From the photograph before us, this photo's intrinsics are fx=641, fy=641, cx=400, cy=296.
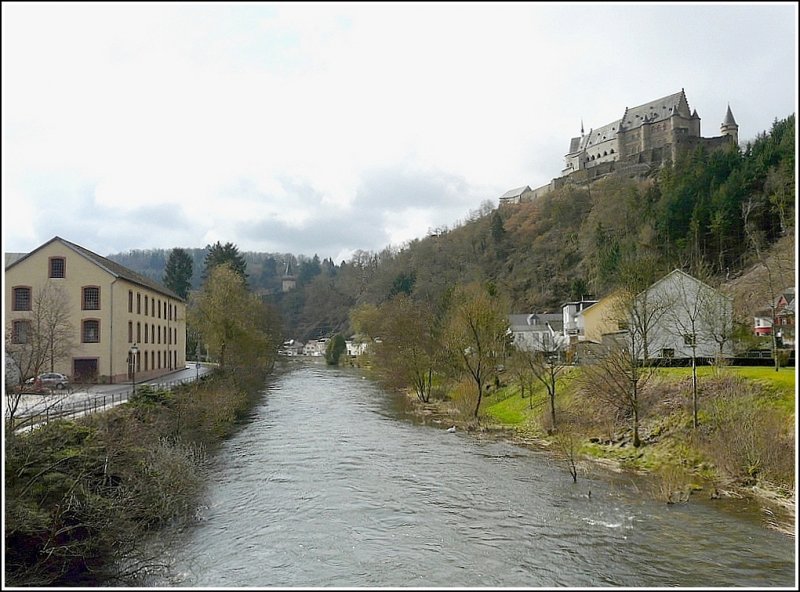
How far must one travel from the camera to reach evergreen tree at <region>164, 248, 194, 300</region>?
2616 inches

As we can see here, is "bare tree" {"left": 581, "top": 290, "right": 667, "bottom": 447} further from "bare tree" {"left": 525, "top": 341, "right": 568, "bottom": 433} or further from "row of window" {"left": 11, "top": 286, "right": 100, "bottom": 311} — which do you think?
"row of window" {"left": 11, "top": 286, "right": 100, "bottom": 311}

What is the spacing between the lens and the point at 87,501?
30.8 feet

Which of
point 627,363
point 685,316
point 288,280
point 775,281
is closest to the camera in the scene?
point 627,363

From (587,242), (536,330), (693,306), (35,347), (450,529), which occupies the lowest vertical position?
(450,529)

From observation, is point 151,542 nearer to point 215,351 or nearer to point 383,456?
point 383,456

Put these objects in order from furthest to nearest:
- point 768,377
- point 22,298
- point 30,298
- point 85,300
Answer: point 85,300 < point 22,298 < point 30,298 < point 768,377

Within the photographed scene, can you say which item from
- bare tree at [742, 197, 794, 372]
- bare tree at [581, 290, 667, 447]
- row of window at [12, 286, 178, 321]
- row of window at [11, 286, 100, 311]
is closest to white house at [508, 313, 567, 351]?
bare tree at [581, 290, 667, 447]

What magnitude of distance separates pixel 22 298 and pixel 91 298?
115 inches

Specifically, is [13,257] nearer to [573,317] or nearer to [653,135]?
[573,317]

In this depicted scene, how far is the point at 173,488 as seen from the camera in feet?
40.7

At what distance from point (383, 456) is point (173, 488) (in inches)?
299

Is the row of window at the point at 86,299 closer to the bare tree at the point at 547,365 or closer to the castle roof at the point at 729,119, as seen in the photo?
the bare tree at the point at 547,365

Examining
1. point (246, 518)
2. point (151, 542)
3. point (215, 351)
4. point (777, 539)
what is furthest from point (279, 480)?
point (215, 351)

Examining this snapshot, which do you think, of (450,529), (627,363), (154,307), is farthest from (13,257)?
(627,363)
